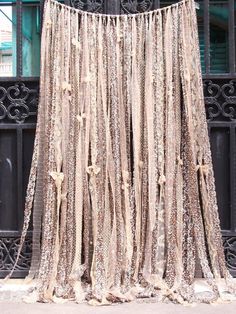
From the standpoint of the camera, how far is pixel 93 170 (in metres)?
4.46

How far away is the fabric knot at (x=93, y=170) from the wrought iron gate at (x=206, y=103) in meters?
0.67

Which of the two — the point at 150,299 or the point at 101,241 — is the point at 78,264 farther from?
the point at 150,299

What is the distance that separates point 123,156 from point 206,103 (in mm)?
880

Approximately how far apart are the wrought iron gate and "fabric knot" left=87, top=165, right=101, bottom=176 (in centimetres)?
67

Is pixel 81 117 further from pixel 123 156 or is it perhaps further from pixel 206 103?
pixel 206 103

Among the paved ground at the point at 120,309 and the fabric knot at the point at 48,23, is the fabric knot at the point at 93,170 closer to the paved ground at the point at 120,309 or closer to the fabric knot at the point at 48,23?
the paved ground at the point at 120,309

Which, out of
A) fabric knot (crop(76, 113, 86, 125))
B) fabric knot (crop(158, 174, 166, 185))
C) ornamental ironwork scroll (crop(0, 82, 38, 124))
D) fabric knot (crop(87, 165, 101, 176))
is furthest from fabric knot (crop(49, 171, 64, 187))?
fabric knot (crop(158, 174, 166, 185))

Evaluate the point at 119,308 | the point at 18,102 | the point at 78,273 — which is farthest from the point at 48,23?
the point at 119,308

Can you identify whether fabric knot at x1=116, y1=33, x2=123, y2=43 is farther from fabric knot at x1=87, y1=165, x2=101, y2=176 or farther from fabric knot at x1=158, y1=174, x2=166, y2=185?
fabric knot at x1=158, y1=174, x2=166, y2=185

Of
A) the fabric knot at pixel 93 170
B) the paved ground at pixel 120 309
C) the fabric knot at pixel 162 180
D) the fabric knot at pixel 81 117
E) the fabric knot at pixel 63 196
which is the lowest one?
the paved ground at pixel 120 309

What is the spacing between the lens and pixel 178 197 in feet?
14.7

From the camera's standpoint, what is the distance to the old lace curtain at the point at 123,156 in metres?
4.43

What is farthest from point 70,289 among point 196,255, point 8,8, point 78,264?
point 8,8

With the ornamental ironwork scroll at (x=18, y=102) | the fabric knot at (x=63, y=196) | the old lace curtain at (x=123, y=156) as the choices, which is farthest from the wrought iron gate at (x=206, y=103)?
the fabric knot at (x=63, y=196)
